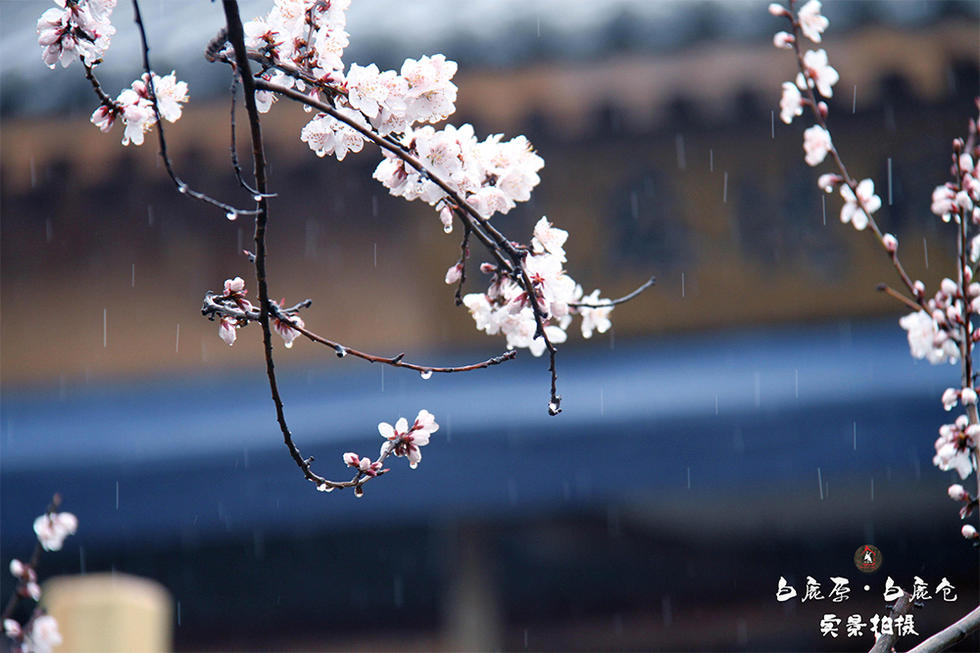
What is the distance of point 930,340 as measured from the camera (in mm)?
2188

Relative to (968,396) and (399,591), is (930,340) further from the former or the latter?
(399,591)

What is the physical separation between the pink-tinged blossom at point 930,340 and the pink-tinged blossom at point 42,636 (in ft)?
7.74

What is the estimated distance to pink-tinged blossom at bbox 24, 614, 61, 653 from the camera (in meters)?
2.64

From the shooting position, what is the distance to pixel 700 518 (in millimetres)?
5016

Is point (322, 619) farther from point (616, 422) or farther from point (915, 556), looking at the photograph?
point (915, 556)

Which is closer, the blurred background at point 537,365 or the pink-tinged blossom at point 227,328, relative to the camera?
the pink-tinged blossom at point 227,328

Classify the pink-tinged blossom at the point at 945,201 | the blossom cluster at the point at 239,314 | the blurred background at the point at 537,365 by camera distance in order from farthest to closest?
the blurred background at the point at 537,365
the pink-tinged blossom at the point at 945,201
the blossom cluster at the point at 239,314

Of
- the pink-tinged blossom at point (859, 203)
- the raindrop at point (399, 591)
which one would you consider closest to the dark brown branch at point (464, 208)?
the pink-tinged blossom at point (859, 203)

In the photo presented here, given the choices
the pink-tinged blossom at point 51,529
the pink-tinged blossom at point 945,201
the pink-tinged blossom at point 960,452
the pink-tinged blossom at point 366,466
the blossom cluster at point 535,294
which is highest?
the pink-tinged blossom at point 945,201

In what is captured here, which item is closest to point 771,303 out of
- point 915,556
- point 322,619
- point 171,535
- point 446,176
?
point 915,556

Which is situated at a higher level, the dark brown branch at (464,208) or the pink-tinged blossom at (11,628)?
the dark brown branch at (464,208)

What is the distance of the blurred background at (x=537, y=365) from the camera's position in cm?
433

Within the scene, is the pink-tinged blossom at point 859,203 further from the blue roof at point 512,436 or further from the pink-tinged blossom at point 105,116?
the blue roof at point 512,436

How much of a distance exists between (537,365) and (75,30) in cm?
336
